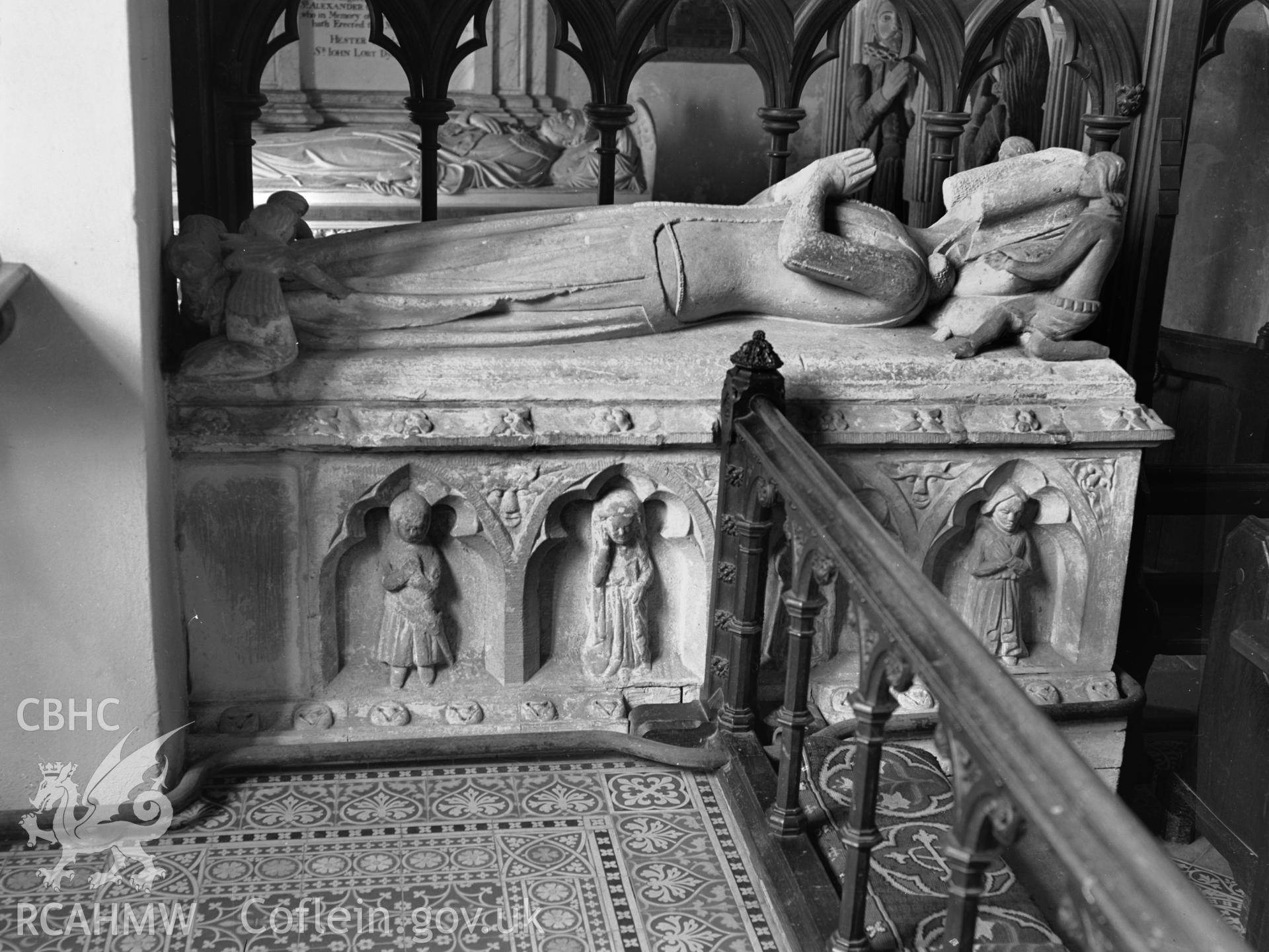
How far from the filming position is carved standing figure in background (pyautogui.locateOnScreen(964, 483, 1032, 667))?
10.7ft

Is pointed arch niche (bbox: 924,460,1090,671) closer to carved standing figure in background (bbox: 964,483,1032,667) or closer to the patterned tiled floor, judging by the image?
carved standing figure in background (bbox: 964,483,1032,667)

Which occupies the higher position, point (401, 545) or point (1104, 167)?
point (1104, 167)

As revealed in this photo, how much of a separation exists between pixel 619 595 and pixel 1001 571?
3.00 feet

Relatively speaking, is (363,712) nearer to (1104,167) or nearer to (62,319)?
(62,319)

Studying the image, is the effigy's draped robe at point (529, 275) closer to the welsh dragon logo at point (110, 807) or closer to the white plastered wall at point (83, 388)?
the white plastered wall at point (83, 388)

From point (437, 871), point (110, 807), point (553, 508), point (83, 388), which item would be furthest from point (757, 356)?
point (110, 807)

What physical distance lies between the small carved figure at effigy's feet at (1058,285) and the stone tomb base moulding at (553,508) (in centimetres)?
7

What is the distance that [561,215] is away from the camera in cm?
323

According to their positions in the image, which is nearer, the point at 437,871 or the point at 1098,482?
the point at 437,871

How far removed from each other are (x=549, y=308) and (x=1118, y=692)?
1.66 metres

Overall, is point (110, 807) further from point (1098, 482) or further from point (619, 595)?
point (1098, 482)

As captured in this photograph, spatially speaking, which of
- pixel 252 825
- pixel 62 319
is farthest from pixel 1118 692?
pixel 62 319

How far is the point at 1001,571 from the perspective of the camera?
3301 mm

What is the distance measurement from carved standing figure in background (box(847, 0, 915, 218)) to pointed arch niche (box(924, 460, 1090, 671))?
417 cm
